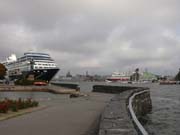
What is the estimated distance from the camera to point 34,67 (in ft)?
378

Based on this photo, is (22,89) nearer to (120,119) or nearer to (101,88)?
(101,88)

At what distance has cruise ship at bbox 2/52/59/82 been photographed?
110312mm

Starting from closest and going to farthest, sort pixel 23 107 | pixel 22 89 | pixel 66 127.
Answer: pixel 66 127, pixel 23 107, pixel 22 89

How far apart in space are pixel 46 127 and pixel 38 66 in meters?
104

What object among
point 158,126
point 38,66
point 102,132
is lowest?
point 158,126

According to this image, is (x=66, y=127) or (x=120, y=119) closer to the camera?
(x=120, y=119)

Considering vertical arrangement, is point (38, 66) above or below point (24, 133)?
above

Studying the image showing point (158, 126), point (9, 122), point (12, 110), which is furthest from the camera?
point (158, 126)

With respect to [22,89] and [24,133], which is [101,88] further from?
[24,133]

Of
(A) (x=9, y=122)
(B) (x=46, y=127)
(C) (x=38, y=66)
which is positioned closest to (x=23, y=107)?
(A) (x=9, y=122)

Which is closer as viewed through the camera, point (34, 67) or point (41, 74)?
point (41, 74)

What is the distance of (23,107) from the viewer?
886 inches

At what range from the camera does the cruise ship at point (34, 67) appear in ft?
362

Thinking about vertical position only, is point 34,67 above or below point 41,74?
above
